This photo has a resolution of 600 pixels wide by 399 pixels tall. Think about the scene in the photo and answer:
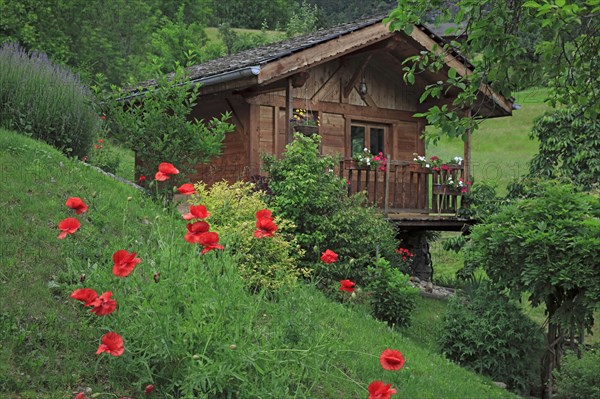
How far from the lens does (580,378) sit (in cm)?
945

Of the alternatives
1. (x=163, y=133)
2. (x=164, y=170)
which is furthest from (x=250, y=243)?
(x=164, y=170)

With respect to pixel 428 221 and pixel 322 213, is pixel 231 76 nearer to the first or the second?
pixel 322 213

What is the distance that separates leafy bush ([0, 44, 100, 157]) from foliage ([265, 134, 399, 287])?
320 cm

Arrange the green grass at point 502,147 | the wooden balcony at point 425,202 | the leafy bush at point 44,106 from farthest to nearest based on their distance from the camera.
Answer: the green grass at point 502,147, the wooden balcony at point 425,202, the leafy bush at point 44,106

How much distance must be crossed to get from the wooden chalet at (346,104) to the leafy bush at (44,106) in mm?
2475

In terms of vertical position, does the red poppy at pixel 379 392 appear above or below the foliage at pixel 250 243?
below

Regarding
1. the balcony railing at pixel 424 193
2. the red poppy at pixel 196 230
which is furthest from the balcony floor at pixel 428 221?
the red poppy at pixel 196 230

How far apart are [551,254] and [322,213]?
3.49 m

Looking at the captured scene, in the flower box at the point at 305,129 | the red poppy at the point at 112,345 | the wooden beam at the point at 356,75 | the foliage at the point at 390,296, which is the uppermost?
the wooden beam at the point at 356,75

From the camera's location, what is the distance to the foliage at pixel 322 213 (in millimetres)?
11102

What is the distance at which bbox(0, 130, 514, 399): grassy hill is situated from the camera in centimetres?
474

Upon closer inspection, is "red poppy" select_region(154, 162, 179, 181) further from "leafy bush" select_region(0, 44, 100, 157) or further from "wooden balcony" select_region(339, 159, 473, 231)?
"wooden balcony" select_region(339, 159, 473, 231)

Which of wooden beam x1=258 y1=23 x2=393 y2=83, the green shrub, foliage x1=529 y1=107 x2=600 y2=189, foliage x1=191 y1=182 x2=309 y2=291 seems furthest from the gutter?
foliage x1=529 y1=107 x2=600 y2=189

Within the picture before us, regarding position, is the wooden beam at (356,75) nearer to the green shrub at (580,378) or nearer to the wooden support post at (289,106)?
the wooden support post at (289,106)
